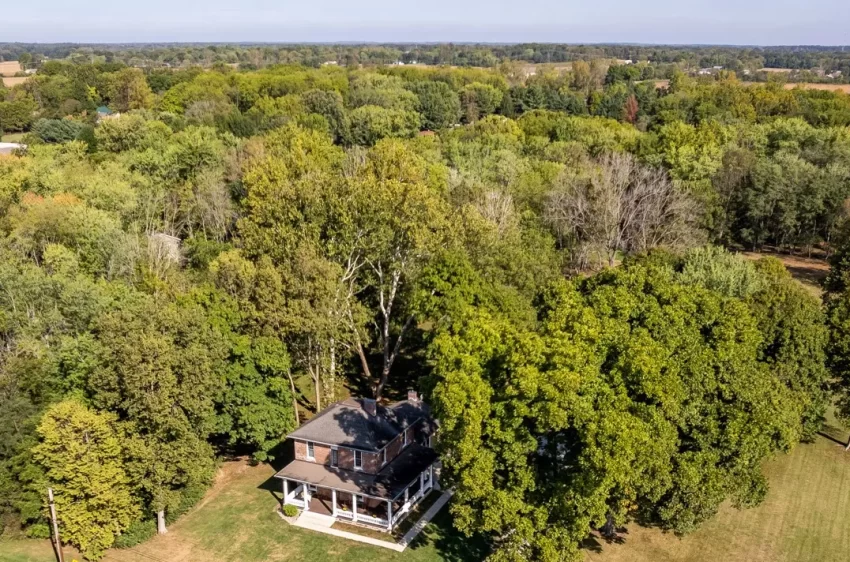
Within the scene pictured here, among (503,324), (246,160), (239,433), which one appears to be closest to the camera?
(503,324)

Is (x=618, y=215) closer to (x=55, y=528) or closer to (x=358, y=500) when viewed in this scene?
(x=358, y=500)

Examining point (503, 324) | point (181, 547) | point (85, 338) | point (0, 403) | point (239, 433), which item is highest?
point (503, 324)

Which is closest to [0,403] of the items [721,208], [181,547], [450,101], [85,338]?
[85,338]

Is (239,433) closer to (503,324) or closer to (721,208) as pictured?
(503,324)

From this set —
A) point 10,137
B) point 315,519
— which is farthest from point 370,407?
point 10,137

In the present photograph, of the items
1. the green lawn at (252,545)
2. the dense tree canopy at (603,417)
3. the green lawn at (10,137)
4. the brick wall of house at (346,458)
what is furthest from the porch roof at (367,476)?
the green lawn at (10,137)

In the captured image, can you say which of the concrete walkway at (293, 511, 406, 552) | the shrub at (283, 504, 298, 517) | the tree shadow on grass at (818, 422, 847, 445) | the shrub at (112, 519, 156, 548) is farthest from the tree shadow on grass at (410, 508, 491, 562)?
the tree shadow on grass at (818, 422, 847, 445)
